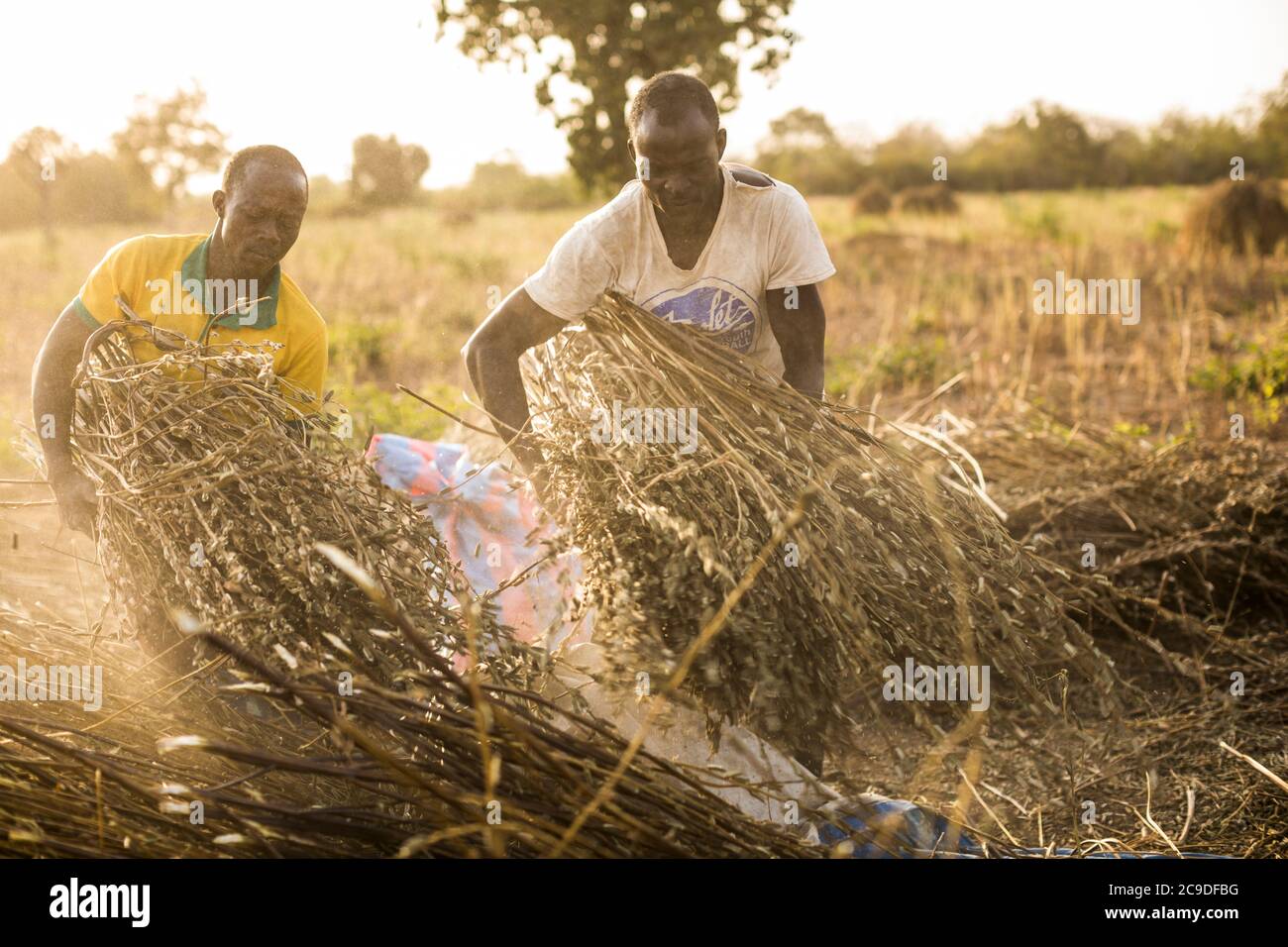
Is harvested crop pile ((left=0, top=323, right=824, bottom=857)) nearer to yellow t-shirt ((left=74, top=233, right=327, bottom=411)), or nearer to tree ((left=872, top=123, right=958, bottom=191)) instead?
yellow t-shirt ((left=74, top=233, right=327, bottom=411))

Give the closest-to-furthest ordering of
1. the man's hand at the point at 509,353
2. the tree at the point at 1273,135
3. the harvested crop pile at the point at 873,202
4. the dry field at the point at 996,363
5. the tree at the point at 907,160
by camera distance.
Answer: the man's hand at the point at 509,353 → the dry field at the point at 996,363 → the tree at the point at 1273,135 → the harvested crop pile at the point at 873,202 → the tree at the point at 907,160

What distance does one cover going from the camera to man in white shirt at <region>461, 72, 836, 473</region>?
229cm

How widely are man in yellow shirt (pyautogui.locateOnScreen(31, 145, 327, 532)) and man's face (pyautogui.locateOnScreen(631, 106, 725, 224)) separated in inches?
29.0

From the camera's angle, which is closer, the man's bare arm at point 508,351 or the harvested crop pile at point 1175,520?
the man's bare arm at point 508,351

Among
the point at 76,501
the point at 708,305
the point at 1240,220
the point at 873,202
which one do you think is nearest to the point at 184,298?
the point at 76,501

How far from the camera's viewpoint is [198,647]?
1854 millimetres

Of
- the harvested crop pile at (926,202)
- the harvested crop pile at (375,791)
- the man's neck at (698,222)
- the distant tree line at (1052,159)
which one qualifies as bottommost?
the harvested crop pile at (375,791)

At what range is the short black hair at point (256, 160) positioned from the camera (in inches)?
85.4

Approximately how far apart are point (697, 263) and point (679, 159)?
0.91 ft

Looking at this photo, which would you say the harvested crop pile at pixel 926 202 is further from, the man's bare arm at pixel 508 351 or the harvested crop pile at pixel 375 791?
the harvested crop pile at pixel 375 791

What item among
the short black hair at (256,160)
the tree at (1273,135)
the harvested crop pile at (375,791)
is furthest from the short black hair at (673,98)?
the tree at (1273,135)

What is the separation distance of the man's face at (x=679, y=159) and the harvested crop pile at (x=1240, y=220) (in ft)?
30.7

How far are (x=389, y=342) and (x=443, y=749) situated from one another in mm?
6297
